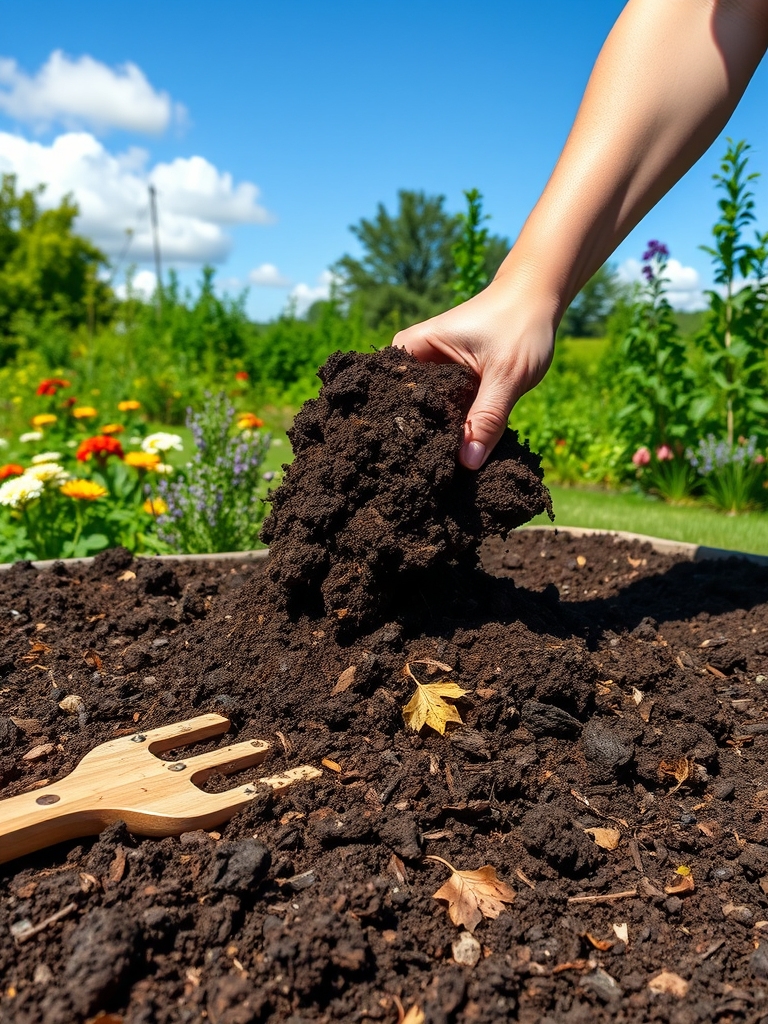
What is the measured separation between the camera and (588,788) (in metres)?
1.76

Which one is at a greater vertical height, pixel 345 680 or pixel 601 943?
pixel 345 680

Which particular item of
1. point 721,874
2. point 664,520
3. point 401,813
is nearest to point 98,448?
point 401,813

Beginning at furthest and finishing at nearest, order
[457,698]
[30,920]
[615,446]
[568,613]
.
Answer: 1. [615,446]
2. [568,613]
3. [457,698]
4. [30,920]

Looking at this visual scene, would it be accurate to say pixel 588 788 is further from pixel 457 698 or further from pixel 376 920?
pixel 376 920

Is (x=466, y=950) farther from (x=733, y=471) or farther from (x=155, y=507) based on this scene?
(x=733, y=471)

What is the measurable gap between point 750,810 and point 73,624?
6.93 feet

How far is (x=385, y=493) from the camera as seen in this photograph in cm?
207

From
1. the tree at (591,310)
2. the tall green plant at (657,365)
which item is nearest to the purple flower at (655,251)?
the tall green plant at (657,365)

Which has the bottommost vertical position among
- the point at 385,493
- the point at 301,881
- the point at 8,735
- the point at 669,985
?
the point at 669,985

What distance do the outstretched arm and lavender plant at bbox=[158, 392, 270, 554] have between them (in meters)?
2.16

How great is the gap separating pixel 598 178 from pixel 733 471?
5627 millimetres

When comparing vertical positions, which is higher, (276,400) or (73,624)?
(276,400)

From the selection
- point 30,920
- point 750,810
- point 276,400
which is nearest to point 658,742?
point 750,810

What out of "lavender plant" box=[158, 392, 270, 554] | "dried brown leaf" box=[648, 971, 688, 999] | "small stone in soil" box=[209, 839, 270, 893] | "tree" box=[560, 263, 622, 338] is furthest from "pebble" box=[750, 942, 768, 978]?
"tree" box=[560, 263, 622, 338]
